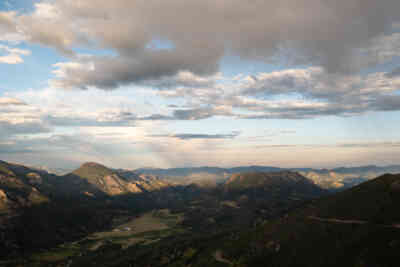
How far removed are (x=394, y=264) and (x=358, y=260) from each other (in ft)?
80.7

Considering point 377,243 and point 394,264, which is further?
point 377,243

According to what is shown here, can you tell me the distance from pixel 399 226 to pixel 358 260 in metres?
41.6

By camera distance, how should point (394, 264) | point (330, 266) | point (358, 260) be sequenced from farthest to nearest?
point (330, 266) → point (358, 260) → point (394, 264)

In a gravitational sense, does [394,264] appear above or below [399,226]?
below

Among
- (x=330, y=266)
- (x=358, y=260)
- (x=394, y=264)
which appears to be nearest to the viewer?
(x=394, y=264)

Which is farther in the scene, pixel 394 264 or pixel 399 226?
pixel 399 226

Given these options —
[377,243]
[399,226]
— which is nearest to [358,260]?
[377,243]

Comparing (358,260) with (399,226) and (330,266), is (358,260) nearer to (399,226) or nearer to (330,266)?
(330,266)

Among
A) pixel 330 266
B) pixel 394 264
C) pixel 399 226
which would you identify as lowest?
pixel 330 266

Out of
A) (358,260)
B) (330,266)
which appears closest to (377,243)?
(358,260)

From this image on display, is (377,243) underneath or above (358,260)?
above

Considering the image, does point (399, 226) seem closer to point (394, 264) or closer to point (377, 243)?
point (377, 243)

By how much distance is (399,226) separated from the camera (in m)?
196

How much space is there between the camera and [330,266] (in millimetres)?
199750
